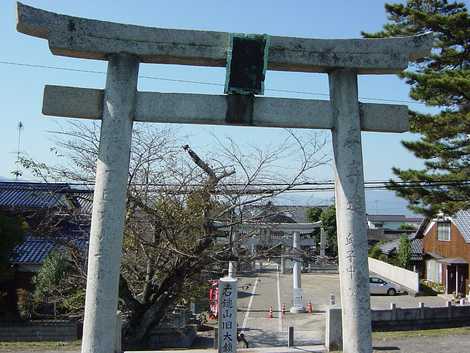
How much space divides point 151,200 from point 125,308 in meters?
3.16

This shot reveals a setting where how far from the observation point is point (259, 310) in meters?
25.4

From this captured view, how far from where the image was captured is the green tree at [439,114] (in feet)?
54.8

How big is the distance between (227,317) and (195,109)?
451 cm

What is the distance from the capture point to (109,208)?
641 centimetres

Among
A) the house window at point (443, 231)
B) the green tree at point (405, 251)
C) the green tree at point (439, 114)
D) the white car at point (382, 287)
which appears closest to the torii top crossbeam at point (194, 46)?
the green tree at point (439, 114)

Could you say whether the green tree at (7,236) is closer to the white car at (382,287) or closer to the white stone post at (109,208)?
the white stone post at (109,208)

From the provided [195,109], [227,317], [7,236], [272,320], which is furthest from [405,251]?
[195,109]

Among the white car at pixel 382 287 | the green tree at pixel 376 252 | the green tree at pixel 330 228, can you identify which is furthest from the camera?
the green tree at pixel 330 228

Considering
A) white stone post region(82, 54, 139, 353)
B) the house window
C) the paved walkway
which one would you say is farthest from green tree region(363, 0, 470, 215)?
the house window

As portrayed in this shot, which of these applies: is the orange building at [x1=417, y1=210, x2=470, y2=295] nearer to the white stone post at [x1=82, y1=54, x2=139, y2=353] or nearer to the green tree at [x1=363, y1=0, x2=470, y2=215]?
the green tree at [x1=363, y1=0, x2=470, y2=215]

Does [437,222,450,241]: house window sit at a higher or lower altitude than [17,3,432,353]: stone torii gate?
higher

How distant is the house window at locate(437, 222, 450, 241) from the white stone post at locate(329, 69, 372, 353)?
1176 inches

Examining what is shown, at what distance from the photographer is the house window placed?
3423cm

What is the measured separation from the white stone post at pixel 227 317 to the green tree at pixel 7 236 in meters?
9.51
